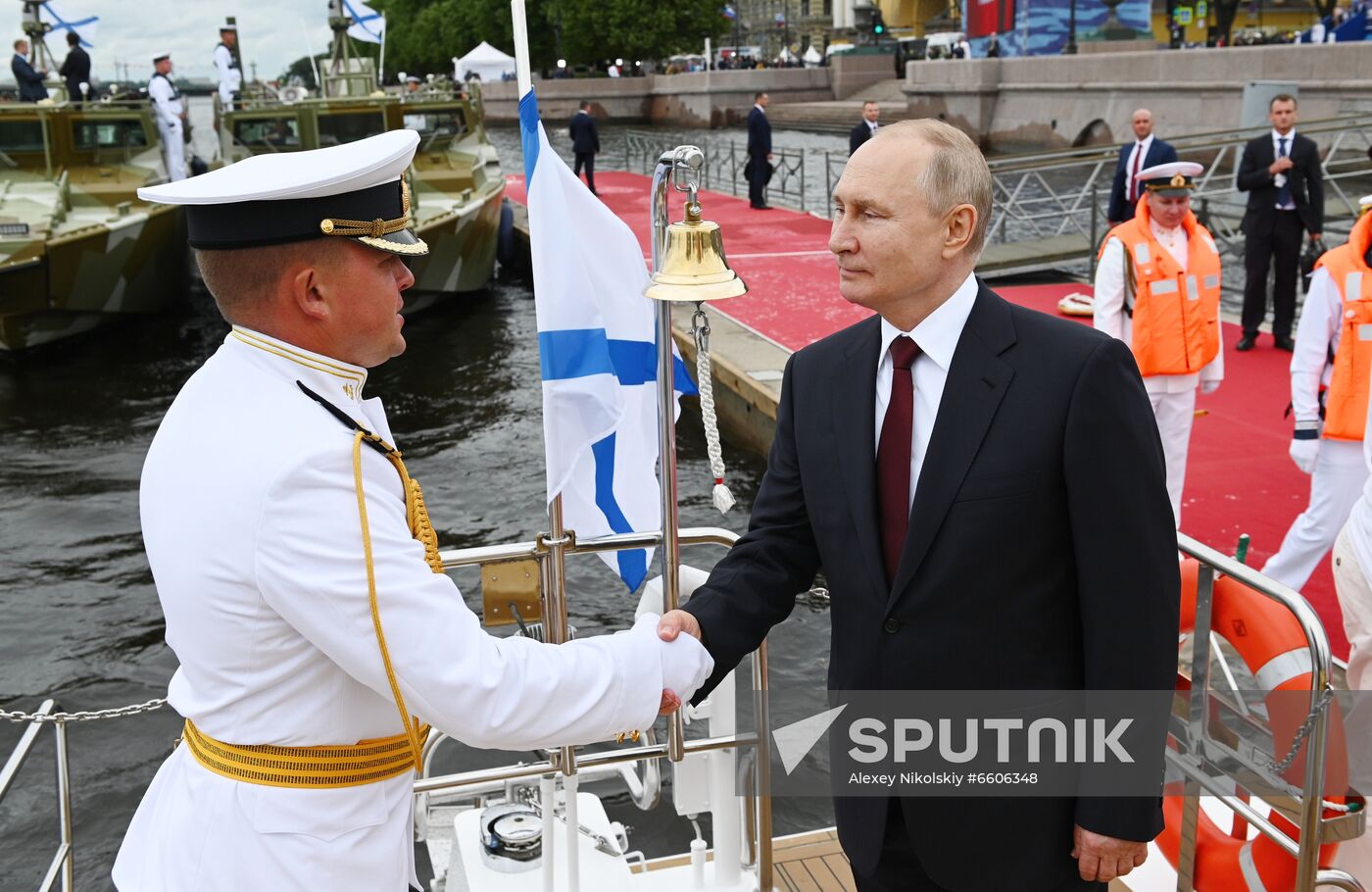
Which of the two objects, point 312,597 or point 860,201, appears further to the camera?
point 860,201

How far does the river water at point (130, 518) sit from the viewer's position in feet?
23.0

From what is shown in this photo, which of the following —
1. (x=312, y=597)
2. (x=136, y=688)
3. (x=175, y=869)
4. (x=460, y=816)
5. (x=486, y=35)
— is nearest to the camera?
(x=312, y=597)

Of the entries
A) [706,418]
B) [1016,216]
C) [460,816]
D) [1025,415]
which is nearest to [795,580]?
[706,418]

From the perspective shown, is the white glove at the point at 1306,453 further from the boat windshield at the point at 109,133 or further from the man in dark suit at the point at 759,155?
the boat windshield at the point at 109,133

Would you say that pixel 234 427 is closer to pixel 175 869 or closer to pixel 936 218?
pixel 175 869

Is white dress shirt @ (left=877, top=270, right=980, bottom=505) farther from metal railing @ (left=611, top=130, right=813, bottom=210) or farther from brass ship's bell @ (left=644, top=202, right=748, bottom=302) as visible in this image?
metal railing @ (left=611, top=130, right=813, bottom=210)

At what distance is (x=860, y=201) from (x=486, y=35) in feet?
251

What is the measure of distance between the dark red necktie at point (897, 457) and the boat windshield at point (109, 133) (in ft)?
61.4

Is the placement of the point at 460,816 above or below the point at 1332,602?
above

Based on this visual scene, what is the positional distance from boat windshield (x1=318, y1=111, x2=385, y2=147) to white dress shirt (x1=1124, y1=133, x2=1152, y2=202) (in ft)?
38.1

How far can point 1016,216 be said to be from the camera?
15.5 metres

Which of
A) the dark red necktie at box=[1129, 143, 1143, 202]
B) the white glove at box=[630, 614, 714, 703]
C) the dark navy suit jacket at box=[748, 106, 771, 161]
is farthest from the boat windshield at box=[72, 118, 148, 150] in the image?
the white glove at box=[630, 614, 714, 703]

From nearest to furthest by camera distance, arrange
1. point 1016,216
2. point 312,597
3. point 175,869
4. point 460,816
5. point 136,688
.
A: point 312,597, point 175,869, point 460,816, point 136,688, point 1016,216

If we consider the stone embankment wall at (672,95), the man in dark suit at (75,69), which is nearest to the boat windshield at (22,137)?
the man in dark suit at (75,69)
